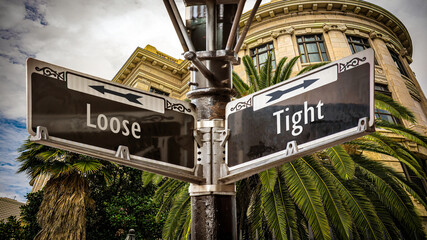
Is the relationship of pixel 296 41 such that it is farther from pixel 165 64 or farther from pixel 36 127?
pixel 36 127

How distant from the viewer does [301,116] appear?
5.97 ft

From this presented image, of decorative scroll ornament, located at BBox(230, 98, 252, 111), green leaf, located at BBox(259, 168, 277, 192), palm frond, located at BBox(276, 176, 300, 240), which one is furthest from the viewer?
palm frond, located at BBox(276, 176, 300, 240)

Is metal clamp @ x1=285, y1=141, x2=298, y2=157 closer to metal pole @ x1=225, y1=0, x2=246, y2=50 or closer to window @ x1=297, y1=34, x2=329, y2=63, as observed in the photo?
metal pole @ x1=225, y1=0, x2=246, y2=50

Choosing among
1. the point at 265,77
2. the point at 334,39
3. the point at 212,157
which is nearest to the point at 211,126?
the point at 212,157

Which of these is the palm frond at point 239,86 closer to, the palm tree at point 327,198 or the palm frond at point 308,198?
the palm tree at point 327,198

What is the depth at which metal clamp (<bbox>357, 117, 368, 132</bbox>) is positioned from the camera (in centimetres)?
151

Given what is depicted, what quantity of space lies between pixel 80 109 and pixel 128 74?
2580cm

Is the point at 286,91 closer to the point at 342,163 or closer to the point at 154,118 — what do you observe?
the point at 154,118

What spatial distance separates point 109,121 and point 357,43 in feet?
74.6

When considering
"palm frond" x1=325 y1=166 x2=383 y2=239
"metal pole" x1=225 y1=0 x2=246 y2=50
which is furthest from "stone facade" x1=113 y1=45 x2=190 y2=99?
"metal pole" x1=225 y1=0 x2=246 y2=50

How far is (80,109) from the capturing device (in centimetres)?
175

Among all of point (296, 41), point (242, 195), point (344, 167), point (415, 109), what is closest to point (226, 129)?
point (344, 167)

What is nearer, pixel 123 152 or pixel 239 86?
pixel 123 152

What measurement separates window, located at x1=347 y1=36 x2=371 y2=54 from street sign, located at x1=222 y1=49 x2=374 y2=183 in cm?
2145
